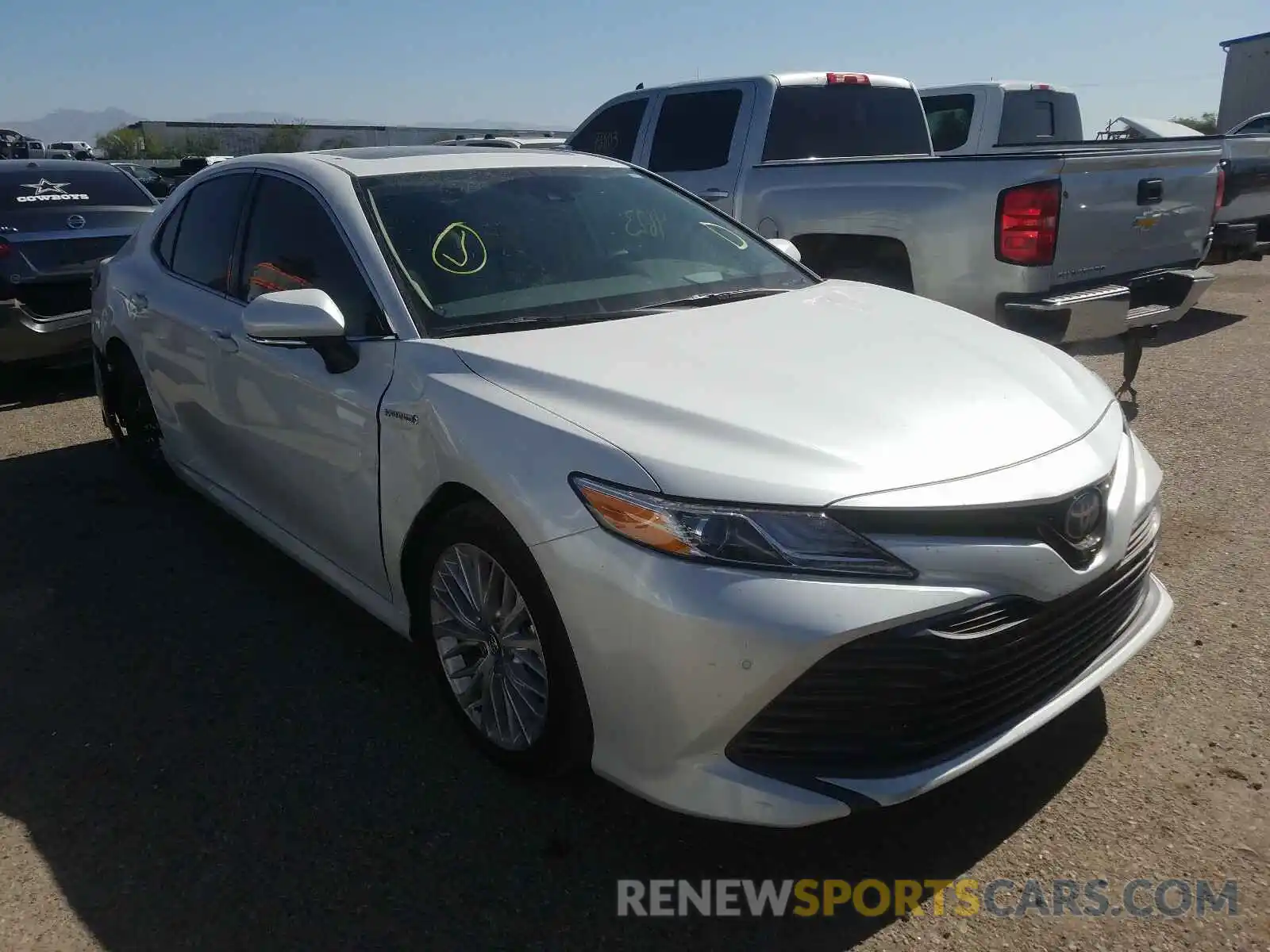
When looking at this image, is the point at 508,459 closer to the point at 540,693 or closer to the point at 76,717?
the point at 540,693

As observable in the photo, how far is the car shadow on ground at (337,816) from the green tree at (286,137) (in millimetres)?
58151

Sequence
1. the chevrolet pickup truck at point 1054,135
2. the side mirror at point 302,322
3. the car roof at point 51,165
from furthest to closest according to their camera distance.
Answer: the chevrolet pickup truck at point 1054,135
the car roof at point 51,165
the side mirror at point 302,322

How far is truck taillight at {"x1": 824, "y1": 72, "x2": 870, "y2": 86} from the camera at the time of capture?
7605mm

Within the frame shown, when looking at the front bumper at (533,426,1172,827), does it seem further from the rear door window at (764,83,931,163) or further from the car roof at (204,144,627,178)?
the rear door window at (764,83,931,163)

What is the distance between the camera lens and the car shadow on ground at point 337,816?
2422 mm

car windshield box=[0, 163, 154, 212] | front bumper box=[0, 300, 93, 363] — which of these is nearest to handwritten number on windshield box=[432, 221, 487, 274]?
front bumper box=[0, 300, 93, 363]

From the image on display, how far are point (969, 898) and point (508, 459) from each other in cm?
148

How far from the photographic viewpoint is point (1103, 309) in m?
5.12

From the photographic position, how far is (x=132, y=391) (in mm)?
5219

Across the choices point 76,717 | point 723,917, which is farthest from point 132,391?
point 723,917

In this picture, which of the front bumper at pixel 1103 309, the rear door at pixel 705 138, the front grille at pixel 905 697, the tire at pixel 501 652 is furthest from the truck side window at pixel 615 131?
the front grille at pixel 905 697

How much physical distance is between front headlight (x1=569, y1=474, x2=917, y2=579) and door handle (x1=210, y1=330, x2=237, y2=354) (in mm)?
2236

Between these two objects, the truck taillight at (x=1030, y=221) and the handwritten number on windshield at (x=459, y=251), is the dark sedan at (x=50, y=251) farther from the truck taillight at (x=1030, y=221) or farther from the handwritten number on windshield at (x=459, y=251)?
the truck taillight at (x=1030, y=221)

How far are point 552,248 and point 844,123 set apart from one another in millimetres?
4942
